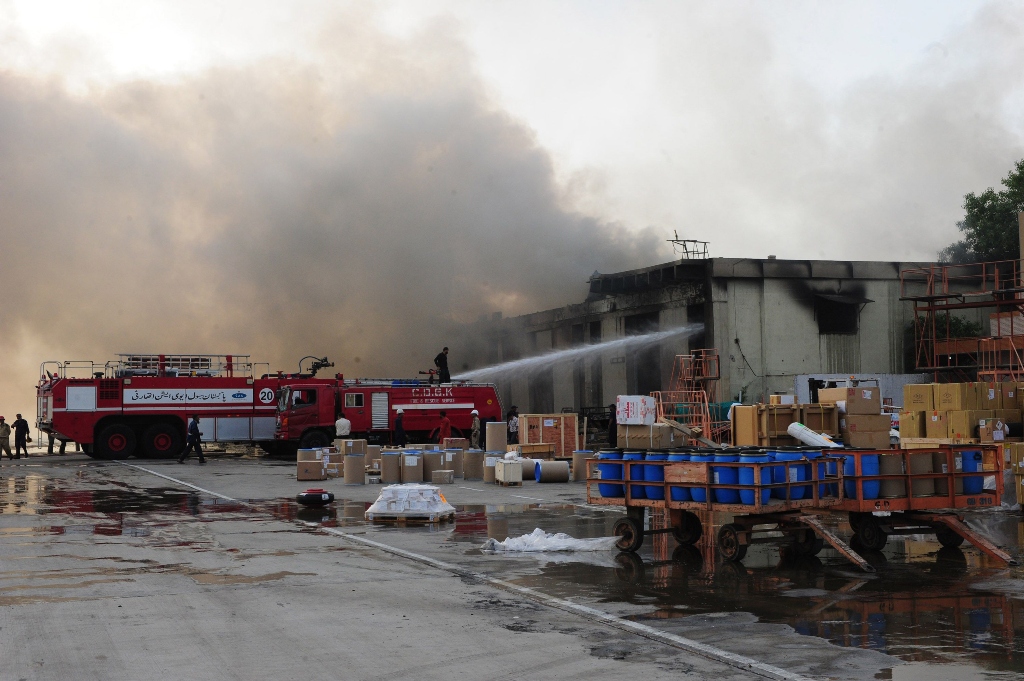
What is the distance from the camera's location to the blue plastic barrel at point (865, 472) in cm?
1130

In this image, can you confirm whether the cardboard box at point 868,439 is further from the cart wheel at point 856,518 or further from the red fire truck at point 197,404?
the red fire truck at point 197,404

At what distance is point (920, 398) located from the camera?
59.0 ft

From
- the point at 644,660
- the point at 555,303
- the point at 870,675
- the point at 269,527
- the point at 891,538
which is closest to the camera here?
the point at 870,675

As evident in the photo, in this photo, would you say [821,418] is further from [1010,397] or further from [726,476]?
[726,476]

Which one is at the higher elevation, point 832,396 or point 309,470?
point 832,396

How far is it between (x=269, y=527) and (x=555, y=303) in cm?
3369

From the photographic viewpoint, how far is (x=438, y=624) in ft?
26.5

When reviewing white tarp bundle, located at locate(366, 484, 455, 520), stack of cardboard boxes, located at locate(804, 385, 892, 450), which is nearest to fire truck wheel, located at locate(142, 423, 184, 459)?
white tarp bundle, located at locate(366, 484, 455, 520)

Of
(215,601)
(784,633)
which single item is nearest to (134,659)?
(215,601)

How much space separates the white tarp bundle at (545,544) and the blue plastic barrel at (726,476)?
66.8 inches

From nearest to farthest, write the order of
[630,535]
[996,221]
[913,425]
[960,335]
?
[630,535] → [913,425] → [960,335] → [996,221]

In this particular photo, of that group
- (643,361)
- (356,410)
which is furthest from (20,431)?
(643,361)

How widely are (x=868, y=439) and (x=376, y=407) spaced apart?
63.3 feet

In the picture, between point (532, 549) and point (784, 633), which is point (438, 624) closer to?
point (784, 633)
